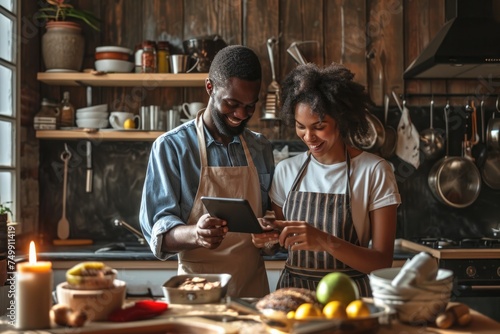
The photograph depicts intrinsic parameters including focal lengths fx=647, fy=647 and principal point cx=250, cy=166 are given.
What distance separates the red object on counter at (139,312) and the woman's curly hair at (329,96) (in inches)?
35.9

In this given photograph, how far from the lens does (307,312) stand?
1.45 meters

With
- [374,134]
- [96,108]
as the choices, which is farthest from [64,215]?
[374,134]

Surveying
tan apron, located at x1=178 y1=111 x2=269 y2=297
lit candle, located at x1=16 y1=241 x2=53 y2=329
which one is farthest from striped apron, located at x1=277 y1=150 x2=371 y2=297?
lit candle, located at x1=16 y1=241 x2=53 y2=329

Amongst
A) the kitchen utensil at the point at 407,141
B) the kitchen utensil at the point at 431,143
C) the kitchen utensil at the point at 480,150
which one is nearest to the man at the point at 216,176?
the kitchen utensil at the point at 407,141

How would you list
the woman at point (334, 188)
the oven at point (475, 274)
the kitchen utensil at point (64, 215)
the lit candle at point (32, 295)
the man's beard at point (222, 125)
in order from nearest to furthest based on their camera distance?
the lit candle at point (32, 295), the woman at point (334, 188), the man's beard at point (222, 125), the oven at point (475, 274), the kitchen utensil at point (64, 215)

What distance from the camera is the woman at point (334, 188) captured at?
7.15 feet

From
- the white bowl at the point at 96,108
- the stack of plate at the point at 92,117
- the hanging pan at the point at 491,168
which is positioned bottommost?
the hanging pan at the point at 491,168

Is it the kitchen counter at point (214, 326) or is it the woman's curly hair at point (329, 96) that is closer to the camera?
the kitchen counter at point (214, 326)

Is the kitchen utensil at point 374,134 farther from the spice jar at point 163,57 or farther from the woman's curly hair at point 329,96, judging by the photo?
the woman's curly hair at point 329,96

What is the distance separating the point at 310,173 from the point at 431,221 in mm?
2068

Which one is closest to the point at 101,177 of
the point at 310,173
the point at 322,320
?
the point at 310,173

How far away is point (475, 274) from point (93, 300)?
8.04 ft

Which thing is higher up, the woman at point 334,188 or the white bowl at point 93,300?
the woman at point 334,188

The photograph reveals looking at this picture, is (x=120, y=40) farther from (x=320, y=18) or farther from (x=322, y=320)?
(x=322, y=320)
